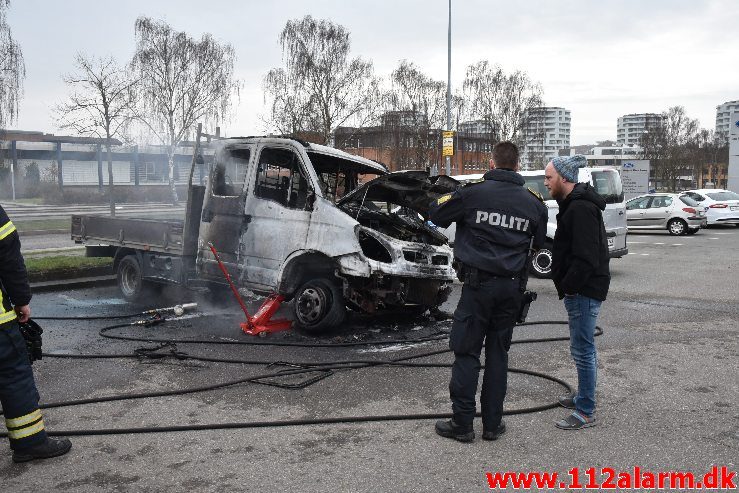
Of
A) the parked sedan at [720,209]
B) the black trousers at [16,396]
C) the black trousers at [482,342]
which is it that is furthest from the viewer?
the parked sedan at [720,209]

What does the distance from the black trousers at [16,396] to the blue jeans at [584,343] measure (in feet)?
11.7

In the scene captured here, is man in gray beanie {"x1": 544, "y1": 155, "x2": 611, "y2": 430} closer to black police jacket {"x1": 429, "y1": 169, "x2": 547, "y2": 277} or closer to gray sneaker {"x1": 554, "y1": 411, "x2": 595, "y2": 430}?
gray sneaker {"x1": 554, "y1": 411, "x2": 595, "y2": 430}

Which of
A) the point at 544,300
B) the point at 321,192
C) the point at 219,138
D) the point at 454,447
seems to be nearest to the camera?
the point at 454,447

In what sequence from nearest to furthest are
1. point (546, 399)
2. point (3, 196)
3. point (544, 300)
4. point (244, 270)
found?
point (546, 399)
point (244, 270)
point (544, 300)
point (3, 196)

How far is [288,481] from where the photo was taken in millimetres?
3592

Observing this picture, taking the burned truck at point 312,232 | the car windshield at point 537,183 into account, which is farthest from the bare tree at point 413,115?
the burned truck at point 312,232

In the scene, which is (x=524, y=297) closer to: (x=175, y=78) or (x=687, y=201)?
(x=687, y=201)

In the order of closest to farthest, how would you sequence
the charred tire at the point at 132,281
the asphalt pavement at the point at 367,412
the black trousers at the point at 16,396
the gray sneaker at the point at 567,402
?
the asphalt pavement at the point at 367,412
the black trousers at the point at 16,396
the gray sneaker at the point at 567,402
the charred tire at the point at 132,281

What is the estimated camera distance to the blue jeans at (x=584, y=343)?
4398 millimetres

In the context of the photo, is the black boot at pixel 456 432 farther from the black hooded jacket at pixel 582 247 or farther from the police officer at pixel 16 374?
the police officer at pixel 16 374

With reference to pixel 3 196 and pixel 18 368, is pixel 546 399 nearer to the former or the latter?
pixel 18 368

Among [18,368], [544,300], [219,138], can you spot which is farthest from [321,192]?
[544,300]

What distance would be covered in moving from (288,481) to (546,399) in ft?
7.89

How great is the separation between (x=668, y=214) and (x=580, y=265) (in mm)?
20787
